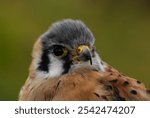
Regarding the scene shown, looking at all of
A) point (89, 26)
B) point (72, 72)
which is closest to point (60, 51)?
point (72, 72)

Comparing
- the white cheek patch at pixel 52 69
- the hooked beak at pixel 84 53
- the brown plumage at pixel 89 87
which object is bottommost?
the brown plumage at pixel 89 87

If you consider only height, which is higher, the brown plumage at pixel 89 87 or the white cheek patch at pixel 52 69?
the white cheek patch at pixel 52 69

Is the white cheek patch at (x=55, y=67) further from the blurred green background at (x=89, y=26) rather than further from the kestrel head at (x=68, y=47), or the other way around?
the blurred green background at (x=89, y=26)

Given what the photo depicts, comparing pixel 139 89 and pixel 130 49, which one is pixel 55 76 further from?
pixel 130 49

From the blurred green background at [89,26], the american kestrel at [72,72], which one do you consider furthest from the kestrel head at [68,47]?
the blurred green background at [89,26]

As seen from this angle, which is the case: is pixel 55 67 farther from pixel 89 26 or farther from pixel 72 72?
pixel 89 26

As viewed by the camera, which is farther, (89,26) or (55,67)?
(89,26)

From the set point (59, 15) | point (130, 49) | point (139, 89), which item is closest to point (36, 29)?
point (59, 15)

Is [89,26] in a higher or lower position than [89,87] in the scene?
higher
